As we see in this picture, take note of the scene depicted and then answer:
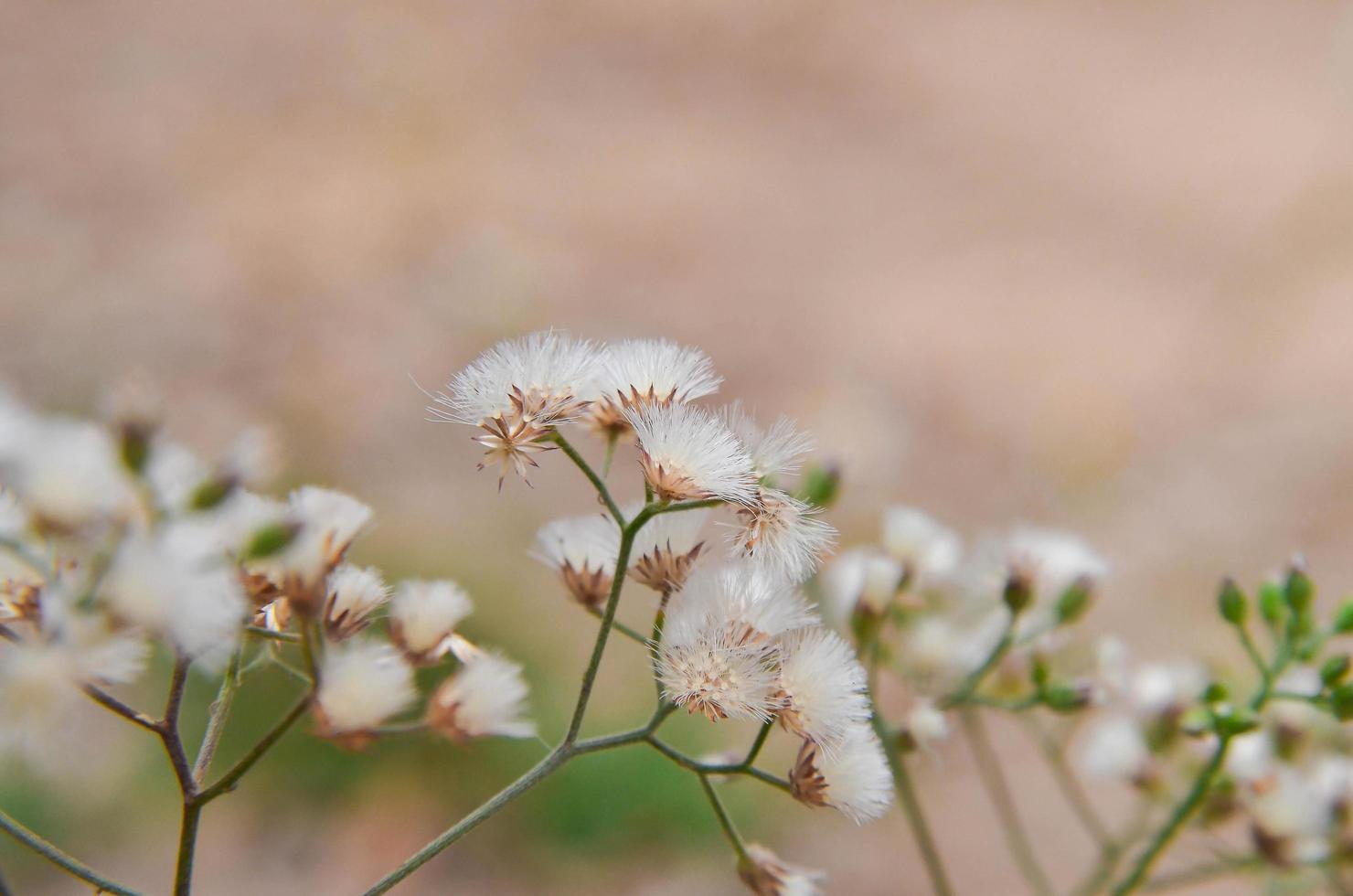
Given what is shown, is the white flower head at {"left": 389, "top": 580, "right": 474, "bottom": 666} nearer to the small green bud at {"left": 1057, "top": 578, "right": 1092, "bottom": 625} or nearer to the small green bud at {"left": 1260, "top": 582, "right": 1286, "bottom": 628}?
the small green bud at {"left": 1057, "top": 578, "right": 1092, "bottom": 625}

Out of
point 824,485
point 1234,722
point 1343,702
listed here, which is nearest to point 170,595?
point 824,485

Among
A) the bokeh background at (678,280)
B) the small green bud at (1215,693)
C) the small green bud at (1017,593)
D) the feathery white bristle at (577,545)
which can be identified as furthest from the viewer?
the bokeh background at (678,280)

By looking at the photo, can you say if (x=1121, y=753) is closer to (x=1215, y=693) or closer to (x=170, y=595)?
(x=1215, y=693)

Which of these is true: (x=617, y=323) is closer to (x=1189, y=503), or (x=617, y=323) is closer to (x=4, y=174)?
(x=1189, y=503)

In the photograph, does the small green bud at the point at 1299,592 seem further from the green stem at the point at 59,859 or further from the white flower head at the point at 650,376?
the green stem at the point at 59,859

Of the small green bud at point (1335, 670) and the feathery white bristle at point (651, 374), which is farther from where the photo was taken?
the small green bud at point (1335, 670)

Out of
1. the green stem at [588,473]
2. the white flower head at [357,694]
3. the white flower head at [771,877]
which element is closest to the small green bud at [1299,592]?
the white flower head at [771,877]

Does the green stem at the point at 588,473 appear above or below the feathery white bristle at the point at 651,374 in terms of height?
Answer: below
